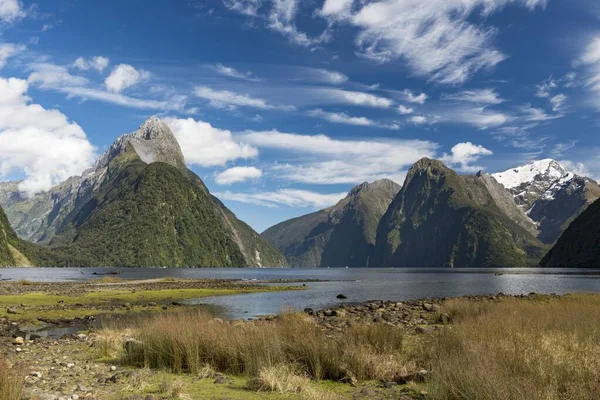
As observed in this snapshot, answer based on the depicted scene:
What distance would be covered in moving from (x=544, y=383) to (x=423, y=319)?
25.8 metres

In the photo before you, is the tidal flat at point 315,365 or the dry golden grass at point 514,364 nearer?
the dry golden grass at point 514,364

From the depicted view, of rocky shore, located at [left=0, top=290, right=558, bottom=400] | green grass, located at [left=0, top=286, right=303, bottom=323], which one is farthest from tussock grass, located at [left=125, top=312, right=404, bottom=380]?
green grass, located at [left=0, top=286, right=303, bottom=323]

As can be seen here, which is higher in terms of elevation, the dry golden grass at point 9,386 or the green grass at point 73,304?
the dry golden grass at point 9,386

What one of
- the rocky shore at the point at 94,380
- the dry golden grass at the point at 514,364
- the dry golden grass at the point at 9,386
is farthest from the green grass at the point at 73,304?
the dry golden grass at the point at 514,364

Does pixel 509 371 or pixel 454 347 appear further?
pixel 454 347

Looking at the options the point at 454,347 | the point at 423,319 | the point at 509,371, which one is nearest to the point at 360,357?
the point at 454,347

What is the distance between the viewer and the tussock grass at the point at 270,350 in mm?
14492

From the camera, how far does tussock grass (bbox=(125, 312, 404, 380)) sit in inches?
571

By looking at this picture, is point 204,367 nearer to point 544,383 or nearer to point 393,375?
point 393,375

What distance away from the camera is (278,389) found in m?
13.0

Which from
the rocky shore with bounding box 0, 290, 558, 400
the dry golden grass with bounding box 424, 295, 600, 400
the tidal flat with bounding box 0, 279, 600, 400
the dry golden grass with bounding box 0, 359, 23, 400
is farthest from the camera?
the rocky shore with bounding box 0, 290, 558, 400

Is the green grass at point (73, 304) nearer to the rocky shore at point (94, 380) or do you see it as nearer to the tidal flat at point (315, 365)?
the rocky shore at point (94, 380)

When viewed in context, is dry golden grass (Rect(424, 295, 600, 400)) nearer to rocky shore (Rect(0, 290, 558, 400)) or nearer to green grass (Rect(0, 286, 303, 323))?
rocky shore (Rect(0, 290, 558, 400))

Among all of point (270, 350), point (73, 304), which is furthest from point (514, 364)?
point (73, 304)
